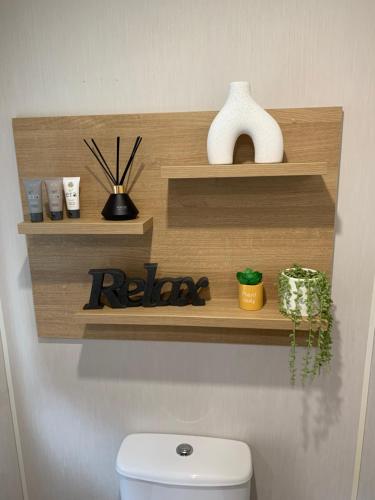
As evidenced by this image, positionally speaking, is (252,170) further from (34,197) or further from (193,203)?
(34,197)

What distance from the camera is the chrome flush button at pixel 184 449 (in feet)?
3.54

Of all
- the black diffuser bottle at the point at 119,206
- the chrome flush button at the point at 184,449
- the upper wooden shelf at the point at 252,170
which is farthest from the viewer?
the chrome flush button at the point at 184,449

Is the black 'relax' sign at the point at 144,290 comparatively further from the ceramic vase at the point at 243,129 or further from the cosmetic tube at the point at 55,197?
the ceramic vase at the point at 243,129

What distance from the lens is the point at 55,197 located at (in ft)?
3.17

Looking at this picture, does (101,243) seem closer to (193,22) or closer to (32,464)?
(193,22)

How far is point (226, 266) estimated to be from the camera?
1014 mm

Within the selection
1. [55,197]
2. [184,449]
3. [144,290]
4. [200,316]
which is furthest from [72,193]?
[184,449]

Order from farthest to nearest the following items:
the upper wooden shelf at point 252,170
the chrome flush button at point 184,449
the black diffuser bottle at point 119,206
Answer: the chrome flush button at point 184,449 → the black diffuser bottle at point 119,206 → the upper wooden shelf at point 252,170

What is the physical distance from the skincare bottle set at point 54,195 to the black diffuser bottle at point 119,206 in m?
0.10

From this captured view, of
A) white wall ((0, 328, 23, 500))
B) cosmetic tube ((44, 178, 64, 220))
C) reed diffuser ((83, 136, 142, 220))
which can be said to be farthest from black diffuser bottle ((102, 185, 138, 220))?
white wall ((0, 328, 23, 500))

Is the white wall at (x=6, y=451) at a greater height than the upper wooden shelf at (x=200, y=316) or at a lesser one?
→ lesser

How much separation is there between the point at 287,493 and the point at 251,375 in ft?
1.33

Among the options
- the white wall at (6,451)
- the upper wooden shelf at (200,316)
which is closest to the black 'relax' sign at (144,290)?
the upper wooden shelf at (200,316)

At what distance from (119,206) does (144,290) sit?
227mm
